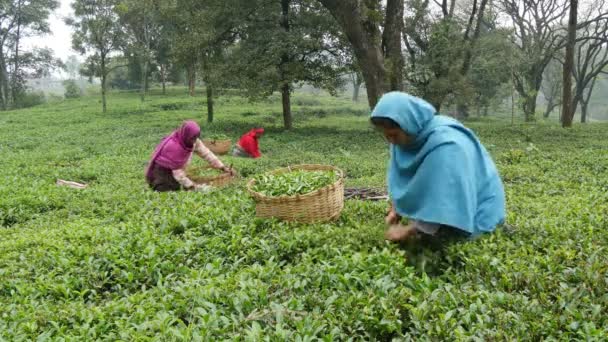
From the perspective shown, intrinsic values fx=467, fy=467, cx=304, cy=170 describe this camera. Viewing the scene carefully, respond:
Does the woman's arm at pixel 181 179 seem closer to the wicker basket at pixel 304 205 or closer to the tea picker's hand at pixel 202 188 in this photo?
the tea picker's hand at pixel 202 188

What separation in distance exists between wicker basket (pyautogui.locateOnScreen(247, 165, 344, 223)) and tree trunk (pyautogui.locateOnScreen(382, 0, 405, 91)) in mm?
8321

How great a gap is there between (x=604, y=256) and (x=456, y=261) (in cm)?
85

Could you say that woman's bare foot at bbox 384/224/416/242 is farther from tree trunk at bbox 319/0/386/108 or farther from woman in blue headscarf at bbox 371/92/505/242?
tree trunk at bbox 319/0/386/108

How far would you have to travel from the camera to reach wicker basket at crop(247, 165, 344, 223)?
4000 millimetres

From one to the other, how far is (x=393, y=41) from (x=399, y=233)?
32.1 ft

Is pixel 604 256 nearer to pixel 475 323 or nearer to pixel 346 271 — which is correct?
pixel 475 323

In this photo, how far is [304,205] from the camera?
158 inches

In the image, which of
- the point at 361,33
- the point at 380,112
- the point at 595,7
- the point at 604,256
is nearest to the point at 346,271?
the point at 380,112

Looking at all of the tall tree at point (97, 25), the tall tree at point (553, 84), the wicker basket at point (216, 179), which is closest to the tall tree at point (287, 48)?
the tall tree at point (97, 25)

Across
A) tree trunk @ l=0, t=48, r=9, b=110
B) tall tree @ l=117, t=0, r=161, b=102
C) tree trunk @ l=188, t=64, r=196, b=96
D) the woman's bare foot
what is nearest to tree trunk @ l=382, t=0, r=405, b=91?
the woman's bare foot

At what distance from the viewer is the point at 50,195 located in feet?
21.7

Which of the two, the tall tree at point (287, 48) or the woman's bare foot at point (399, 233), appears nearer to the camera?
the woman's bare foot at point (399, 233)

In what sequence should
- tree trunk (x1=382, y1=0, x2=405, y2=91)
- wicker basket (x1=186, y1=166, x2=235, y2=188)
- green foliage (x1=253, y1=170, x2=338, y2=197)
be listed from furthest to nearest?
tree trunk (x1=382, y1=0, x2=405, y2=91), wicker basket (x1=186, y1=166, x2=235, y2=188), green foliage (x1=253, y1=170, x2=338, y2=197)

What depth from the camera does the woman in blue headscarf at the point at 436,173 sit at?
2988 millimetres
